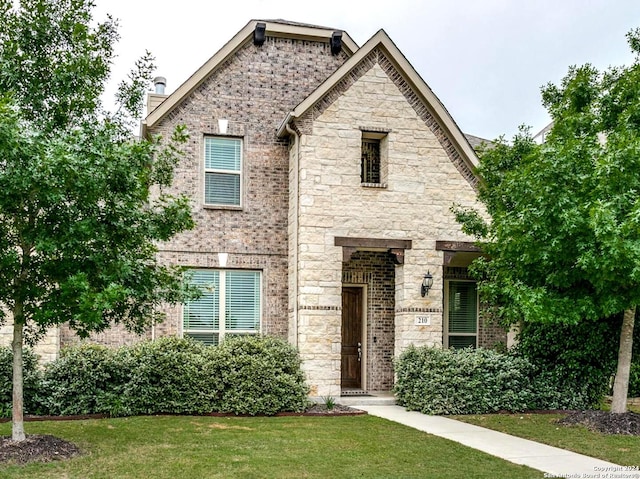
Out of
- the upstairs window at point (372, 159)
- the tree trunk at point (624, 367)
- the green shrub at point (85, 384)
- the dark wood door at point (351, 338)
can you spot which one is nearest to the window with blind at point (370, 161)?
the upstairs window at point (372, 159)

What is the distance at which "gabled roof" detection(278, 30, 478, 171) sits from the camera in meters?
15.1

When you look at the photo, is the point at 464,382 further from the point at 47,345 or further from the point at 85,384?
the point at 47,345

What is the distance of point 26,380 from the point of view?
12.0 m

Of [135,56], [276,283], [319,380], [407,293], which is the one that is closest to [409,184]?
[407,293]

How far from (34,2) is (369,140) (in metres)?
8.27

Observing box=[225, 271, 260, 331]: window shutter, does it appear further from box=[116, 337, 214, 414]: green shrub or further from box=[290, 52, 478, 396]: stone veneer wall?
box=[116, 337, 214, 414]: green shrub

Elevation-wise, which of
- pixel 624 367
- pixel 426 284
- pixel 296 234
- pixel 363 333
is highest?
pixel 296 234

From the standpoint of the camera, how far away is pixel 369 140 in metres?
15.7

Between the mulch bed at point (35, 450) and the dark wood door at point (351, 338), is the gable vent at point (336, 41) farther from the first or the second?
the mulch bed at point (35, 450)

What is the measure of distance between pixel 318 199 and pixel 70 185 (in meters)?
7.05

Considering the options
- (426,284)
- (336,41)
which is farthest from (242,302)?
(336,41)

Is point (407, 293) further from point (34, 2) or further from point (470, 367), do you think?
point (34, 2)

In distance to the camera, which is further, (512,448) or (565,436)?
(565,436)

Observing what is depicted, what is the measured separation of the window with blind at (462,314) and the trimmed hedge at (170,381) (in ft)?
16.6
